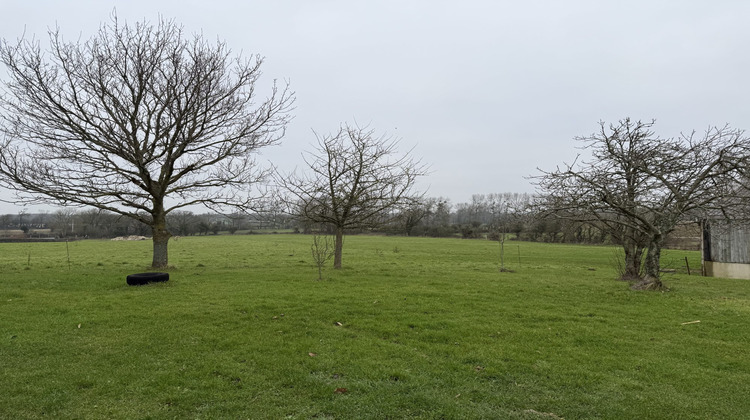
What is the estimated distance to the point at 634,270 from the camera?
17516mm

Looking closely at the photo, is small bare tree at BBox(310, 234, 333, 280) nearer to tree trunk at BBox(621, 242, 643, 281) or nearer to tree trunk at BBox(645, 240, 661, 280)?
tree trunk at BBox(645, 240, 661, 280)

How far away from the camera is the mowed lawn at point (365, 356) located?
4.43 m

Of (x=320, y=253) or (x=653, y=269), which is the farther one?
(x=320, y=253)

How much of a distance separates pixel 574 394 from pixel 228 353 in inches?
184

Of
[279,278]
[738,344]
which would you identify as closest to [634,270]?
[738,344]

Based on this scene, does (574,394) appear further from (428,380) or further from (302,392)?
(302,392)

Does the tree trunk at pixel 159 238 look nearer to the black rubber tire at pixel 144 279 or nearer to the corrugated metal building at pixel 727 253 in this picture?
the black rubber tire at pixel 144 279

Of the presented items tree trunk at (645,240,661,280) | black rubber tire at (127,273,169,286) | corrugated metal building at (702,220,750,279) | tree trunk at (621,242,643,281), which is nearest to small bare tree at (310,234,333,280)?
black rubber tire at (127,273,169,286)

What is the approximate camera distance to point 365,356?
6.02 metres

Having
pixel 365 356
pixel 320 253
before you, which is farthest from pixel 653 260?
pixel 365 356

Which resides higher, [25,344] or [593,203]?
[593,203]

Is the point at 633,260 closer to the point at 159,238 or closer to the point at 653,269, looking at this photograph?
the point at 653,269

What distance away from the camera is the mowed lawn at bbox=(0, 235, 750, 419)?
4.43 meters

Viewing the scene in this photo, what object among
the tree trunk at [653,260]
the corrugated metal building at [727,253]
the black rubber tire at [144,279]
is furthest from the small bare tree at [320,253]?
the corrugated metal building at [727,253]
